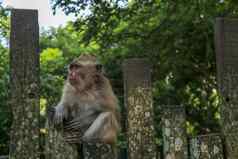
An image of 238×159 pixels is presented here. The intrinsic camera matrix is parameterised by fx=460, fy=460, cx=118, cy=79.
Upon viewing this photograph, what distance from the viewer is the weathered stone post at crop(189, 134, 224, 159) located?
4.80m

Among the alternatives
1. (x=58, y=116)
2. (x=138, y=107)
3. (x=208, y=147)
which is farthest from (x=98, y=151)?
(x=138, y=107)

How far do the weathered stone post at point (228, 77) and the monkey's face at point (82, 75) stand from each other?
Answer: 1.36 meters

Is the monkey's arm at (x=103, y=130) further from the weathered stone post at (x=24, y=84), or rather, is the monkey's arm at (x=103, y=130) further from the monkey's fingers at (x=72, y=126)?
the weathered stone post at (x=24, y=84)

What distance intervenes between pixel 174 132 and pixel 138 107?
3.03 ft

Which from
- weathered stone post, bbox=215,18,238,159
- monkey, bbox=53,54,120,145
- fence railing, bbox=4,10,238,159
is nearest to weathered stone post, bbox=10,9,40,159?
fence railing, bbox=4,10,238,159

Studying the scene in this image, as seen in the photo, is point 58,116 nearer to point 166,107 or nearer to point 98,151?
point 98,151

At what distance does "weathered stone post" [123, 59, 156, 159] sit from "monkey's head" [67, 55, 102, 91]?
1.06m

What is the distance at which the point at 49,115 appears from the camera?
4750mm

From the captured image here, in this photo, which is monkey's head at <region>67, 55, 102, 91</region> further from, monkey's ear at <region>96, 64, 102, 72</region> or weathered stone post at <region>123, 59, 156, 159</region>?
weathered stone post at <region>123, 59, 156, 159</region>

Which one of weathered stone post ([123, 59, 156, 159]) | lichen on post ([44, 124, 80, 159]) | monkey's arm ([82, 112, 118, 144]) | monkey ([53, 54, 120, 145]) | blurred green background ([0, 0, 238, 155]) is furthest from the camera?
blurred green background ([0, 0, 238, 155])

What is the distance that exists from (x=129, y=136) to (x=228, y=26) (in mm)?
2096

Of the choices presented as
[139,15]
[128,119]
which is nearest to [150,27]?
[139,15]

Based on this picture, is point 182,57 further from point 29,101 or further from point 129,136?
point 29,101

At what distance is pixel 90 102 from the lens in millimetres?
4840
